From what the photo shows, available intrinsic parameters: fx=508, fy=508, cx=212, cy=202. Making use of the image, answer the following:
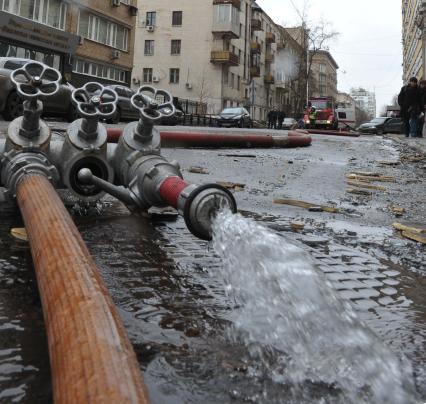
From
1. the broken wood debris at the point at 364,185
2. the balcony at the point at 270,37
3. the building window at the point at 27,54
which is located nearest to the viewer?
the broken wood debris at the point at 364,185

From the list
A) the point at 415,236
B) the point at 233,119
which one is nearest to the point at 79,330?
the point at 415,236

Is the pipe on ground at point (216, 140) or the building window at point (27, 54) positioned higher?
the building window at point (27, 54)

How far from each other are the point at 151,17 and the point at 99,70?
73.7ft

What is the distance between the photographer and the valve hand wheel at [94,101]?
2691 mm

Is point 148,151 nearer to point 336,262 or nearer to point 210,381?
point 336,262

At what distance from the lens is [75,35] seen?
29453 mm

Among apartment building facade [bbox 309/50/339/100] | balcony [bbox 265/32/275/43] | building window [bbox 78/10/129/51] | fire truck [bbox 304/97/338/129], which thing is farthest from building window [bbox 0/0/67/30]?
apartment building facade [bbox 309/50/339/100]

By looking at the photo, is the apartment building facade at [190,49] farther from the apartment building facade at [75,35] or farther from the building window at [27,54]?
the building window at [27,54]

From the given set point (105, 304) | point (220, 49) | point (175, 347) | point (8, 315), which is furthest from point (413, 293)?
point (220, 49)

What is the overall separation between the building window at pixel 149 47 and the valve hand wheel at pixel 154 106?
5223cm

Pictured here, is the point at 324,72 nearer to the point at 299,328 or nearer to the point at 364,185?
the point at 364,185

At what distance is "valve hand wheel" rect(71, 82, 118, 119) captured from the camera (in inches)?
106

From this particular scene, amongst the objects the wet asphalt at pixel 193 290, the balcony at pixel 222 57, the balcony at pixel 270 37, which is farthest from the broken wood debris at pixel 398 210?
the balcony at pixel 270 37

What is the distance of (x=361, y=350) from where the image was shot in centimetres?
132
